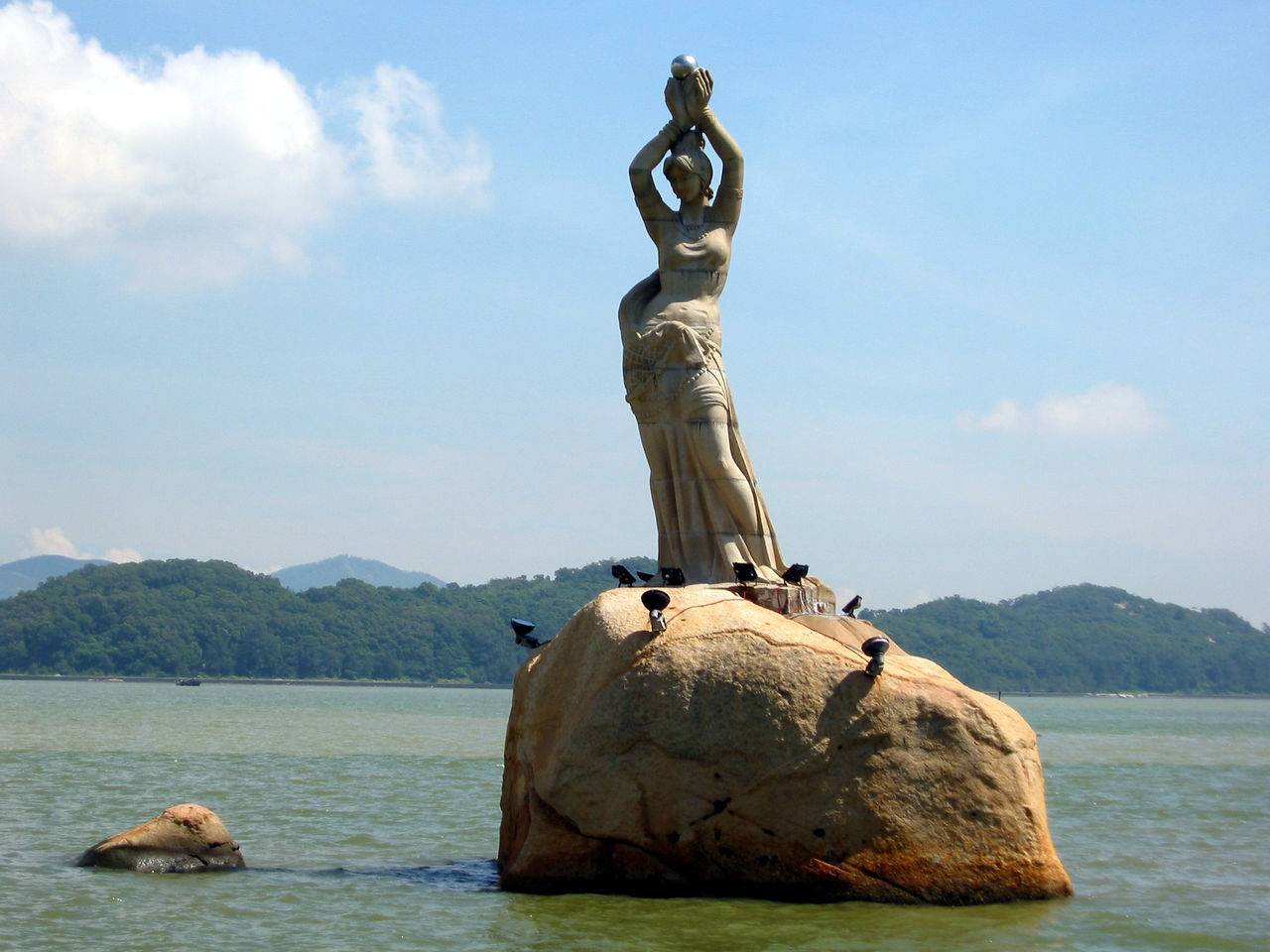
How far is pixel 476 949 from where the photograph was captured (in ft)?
30.4

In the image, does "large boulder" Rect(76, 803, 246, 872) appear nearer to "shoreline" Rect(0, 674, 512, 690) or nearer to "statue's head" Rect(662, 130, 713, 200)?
"statue's head" Rect(662, 130, 713, 200)

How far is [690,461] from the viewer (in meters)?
12.5

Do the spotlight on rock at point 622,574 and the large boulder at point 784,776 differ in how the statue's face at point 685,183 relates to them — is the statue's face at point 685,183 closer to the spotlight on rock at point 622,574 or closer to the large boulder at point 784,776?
the spotlight on rock at point 622,574

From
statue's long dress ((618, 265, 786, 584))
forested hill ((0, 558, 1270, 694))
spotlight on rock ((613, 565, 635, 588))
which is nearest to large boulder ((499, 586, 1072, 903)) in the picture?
spotlight on rock ((613, 565, 635, 588))

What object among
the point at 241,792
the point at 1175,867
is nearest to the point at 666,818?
the point at 1175,867

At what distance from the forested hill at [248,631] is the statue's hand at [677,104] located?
78.3 m

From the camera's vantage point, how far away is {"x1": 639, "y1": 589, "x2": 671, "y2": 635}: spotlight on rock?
1012 cm

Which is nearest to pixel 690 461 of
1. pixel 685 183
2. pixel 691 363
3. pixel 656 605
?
pixel 691 363

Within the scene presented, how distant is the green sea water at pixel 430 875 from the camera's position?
31.1 feet

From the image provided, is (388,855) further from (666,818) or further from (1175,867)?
(1175,867)

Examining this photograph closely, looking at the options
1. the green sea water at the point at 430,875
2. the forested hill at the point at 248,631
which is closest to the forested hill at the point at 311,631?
the forested hill at the point at 248,631

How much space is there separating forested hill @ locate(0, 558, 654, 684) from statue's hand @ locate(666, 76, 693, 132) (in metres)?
78.3

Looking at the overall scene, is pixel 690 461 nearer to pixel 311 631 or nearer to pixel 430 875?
pixel 430 875

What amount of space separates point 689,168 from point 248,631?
292 feet
